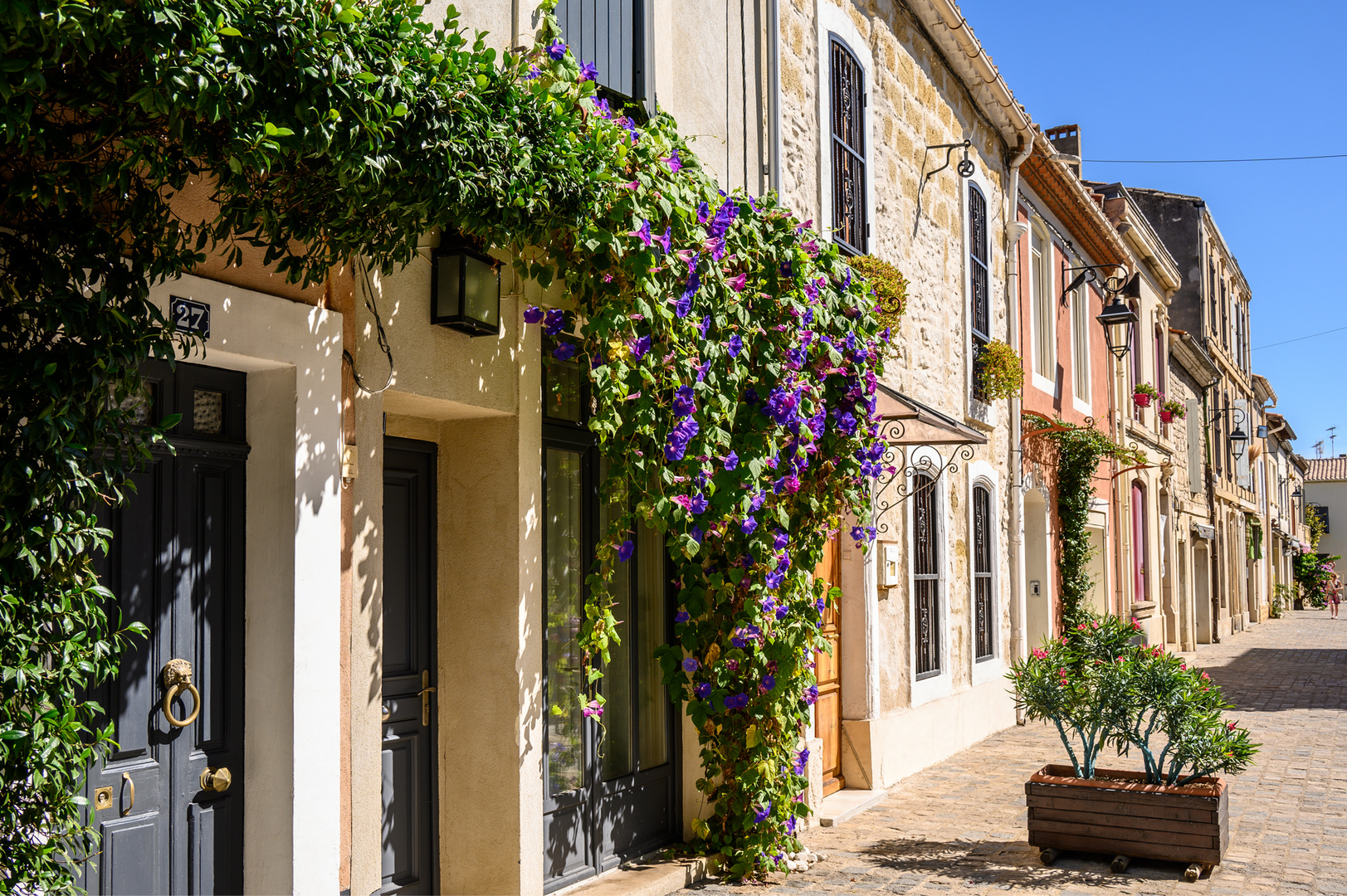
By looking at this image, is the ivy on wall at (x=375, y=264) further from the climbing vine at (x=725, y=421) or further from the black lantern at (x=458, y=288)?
the black lantern at (x=458, y=288)

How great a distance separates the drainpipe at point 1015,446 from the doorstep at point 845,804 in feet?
14.7

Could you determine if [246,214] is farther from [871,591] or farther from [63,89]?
[871,591]

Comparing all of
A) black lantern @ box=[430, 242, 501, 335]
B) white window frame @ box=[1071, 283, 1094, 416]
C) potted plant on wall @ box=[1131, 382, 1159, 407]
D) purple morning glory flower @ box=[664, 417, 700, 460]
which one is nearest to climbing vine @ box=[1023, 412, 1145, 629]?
white window frame @ box=[1071, 283, 1094, 416]

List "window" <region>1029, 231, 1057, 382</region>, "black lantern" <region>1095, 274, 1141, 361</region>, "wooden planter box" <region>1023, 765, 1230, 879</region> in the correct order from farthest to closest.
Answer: "black lantern" <region>1095, 274, 1141, 361</region> → "window" <region>1029, 231, 1057, 382</region> → "wooden planter box" <region>1023, 765, 1230, 879</region>

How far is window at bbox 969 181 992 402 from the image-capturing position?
11594mm

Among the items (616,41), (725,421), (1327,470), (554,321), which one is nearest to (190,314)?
(554,321)

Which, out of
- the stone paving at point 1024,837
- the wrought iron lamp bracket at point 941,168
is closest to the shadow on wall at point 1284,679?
the stone paving at point 1024,837

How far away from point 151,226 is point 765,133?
5122 millimetres

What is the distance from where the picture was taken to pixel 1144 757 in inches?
242

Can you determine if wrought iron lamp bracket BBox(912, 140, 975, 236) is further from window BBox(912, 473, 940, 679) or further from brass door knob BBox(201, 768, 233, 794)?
brass door knob BBox(201, 768, 233, 794)

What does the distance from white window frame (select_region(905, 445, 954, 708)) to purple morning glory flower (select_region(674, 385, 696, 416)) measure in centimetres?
487

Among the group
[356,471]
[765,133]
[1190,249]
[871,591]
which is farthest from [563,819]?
[1190,249]

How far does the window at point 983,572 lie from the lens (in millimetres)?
11531

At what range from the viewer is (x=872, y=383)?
249 inches
